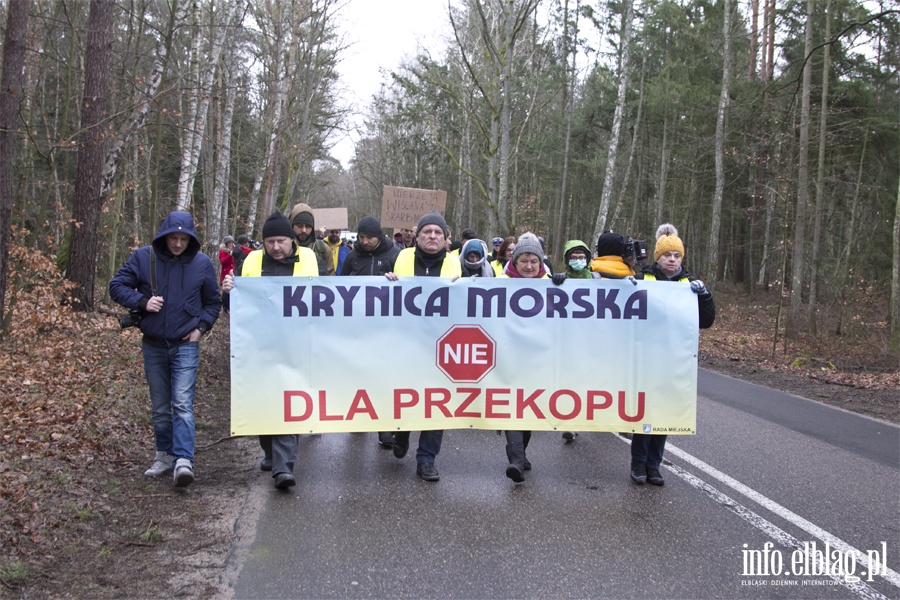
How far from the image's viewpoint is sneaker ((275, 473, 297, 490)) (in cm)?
557

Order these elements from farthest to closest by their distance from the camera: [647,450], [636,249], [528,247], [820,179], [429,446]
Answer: [820,179] → [636,249] → [528,247] → [429,446] → [647,450]

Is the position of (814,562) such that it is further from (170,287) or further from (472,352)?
(170,287)

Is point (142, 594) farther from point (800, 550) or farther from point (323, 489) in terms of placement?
point (800, 550)

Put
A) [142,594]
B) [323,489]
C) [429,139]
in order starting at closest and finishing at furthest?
[142,594] < [323,489] < [429,139]

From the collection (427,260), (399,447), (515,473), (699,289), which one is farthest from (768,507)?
(427,260)

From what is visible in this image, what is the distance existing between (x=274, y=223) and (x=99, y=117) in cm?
821

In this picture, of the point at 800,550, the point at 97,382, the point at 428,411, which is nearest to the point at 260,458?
the point at 428,411

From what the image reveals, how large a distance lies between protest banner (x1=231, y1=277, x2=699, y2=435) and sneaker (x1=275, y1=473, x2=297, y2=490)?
1.65 feet

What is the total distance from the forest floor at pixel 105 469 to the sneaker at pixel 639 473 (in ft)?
9.93

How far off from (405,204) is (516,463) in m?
14.3

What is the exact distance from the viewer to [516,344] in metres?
6.27

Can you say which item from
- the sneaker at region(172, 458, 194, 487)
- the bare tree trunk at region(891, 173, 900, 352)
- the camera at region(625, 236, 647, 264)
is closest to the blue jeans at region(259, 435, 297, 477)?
the sneaker at region(172, 458, 194, 487)

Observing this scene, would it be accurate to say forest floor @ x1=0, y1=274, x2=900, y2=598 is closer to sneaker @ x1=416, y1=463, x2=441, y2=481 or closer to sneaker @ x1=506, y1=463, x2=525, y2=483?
sneaker @ x1=416, y1=463, x2=441, y2=481

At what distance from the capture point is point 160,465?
5824 millimetres
